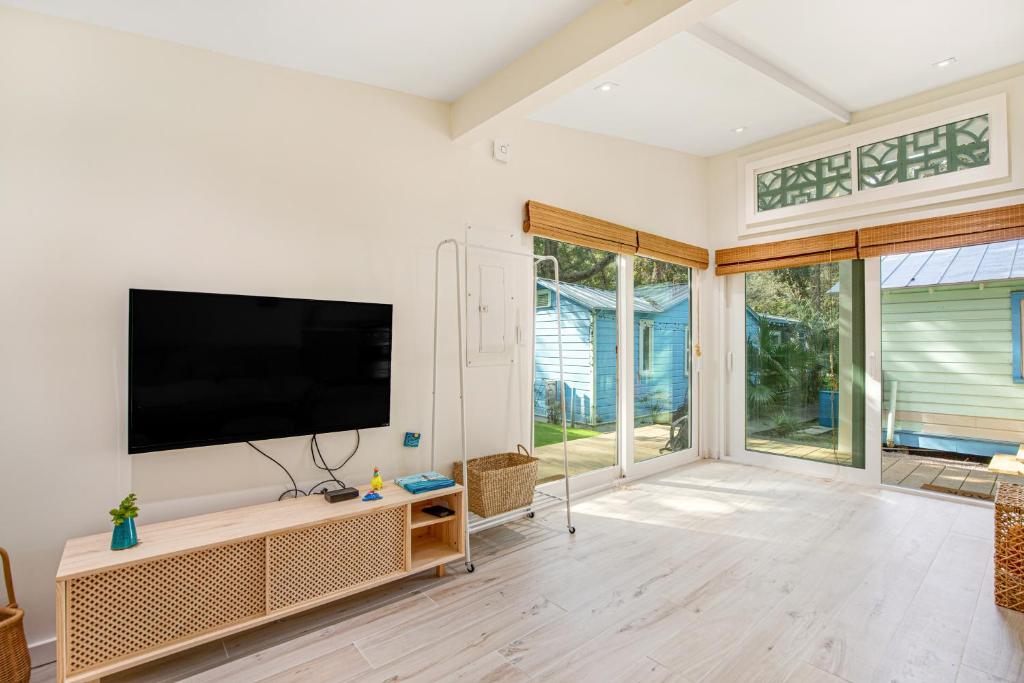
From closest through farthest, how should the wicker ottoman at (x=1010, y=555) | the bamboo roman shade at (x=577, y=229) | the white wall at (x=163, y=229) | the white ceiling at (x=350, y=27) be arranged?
the white wall at (x=163, y=229) → the white ceiling at (x=350, y=27) → the wicker ottoman at (x=1010, y=555) → the bamboo roman shade at (x=577, y=229)

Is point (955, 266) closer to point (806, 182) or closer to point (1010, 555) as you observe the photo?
point (806, 182)

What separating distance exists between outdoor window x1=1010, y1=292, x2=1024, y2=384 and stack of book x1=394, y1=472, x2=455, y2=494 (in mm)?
3888

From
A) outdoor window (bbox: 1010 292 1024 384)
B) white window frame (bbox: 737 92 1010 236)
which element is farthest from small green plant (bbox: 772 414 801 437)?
white window frame (bbox: 737 92 1010 236)

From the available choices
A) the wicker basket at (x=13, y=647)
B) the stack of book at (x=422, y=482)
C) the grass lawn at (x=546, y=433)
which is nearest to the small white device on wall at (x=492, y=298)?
the grass lawn at (x=546, y=433)

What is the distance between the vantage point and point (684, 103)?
3559mm

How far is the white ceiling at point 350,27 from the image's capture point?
204 cm

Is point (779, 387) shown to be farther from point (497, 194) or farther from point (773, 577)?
point (497, 194)

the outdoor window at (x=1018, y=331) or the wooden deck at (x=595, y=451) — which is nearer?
the outdoor window at (x=1018, y=331)

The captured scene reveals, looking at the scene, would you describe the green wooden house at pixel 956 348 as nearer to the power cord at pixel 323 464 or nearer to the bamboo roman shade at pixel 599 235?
the bamboo roman shade at pixel 599 235

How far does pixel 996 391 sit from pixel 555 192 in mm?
3396

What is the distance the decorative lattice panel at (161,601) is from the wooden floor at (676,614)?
16 centimetres

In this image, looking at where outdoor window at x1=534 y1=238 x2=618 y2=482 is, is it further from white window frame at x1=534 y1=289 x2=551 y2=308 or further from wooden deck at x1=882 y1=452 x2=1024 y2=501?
wooden deck at x1=882 y1=452 x2=1024 y2=501

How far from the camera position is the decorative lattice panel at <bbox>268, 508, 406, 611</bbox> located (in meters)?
2.06

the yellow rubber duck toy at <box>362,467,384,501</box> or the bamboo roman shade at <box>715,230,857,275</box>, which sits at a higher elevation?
the bamboo roman shade at <box>715,230,857,275</box>
